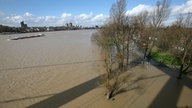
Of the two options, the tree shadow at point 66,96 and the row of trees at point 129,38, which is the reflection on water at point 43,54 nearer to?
the row of trees at point 129,38

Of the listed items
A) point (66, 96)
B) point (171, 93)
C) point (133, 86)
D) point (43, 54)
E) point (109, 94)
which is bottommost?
point (171, 93)

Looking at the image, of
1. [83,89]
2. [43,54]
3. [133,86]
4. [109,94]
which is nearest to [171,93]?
[133,86]

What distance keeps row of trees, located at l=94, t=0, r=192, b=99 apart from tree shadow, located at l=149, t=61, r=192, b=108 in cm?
85

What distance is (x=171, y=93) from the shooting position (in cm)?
984

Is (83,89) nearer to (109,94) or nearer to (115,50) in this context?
(109,94)

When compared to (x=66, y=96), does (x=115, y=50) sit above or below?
above

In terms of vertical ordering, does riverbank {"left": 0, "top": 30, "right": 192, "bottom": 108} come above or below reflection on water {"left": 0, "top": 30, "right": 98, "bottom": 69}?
below

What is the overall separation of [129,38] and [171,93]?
4.99 metres

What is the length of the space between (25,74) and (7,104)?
208 inches

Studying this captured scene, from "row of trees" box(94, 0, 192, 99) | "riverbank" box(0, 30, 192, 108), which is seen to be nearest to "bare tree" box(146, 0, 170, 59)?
"row of trees" box(94, 0, 192, 99)

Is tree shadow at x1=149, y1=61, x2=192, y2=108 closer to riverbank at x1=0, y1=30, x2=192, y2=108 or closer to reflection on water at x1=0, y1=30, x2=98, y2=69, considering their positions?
riverbank at x1=0, y1=30, x2=192, y2=108

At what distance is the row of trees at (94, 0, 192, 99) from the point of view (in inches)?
359

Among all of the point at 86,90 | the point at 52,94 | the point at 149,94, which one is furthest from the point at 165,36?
the point at 52,94

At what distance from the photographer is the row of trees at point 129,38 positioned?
911cm
